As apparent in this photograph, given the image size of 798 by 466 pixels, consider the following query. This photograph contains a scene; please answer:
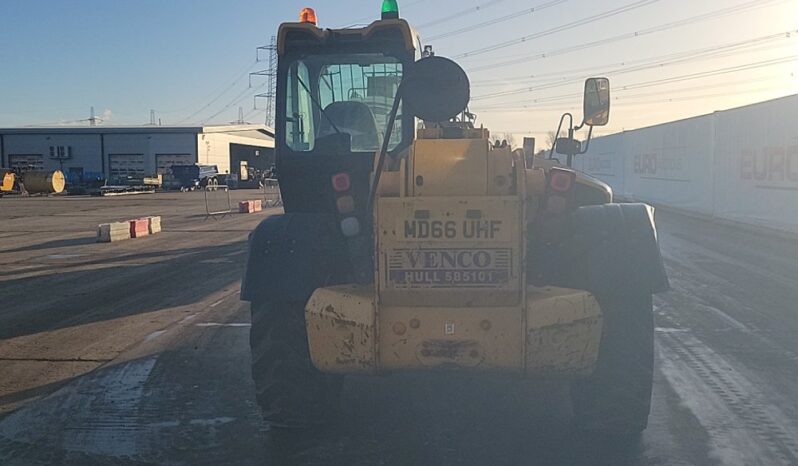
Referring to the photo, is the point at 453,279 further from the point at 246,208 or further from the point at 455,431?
the point at 246,208

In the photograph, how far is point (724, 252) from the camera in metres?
16.4

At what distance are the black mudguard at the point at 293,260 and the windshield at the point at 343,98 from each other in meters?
1.33

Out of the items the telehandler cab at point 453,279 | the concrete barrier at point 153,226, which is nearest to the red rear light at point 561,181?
the telehandler cab at point 453,279

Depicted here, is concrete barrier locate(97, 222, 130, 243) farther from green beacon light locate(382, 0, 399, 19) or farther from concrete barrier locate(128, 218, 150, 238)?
green beacon light locate(382, 0, 399, 19)

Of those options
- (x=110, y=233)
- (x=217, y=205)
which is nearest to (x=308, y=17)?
(x=110, y=233)

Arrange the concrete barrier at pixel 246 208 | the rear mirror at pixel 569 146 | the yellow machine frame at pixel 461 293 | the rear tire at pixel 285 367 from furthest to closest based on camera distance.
Result: the concrete barrier at pixel 246 208 → the rear mirror at pixel 569 146 → the rear tire at pixel 285 367 → the yellow machine frame at pixel 461 293

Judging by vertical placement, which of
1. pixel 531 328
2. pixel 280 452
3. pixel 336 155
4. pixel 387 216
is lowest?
pixel 280 452

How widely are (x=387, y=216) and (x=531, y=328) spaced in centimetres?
104

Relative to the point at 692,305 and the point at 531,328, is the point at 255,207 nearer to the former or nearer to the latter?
the point at 692,305

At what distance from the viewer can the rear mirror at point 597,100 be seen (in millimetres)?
6395

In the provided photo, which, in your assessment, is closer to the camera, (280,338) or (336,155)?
(280,338)

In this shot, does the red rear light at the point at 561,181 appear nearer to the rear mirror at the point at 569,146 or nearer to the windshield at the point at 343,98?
the windshield at the point at 343,98

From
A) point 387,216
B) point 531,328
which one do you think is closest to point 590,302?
point 531,328

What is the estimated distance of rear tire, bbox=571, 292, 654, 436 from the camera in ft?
17.0
